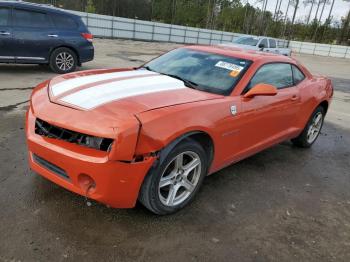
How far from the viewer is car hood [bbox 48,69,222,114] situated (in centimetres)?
285

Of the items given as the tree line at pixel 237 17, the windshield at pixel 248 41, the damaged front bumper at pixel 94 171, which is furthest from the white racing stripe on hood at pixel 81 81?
the tree line at pixel 237 17

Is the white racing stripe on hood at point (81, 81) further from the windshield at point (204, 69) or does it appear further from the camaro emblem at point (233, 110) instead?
the camaro emblem at point (233, 110)

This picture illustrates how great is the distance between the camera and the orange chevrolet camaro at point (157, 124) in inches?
103

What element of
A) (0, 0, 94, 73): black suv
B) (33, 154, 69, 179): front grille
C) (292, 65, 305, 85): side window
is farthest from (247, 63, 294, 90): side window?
(0, 0, 94, 73): black suv

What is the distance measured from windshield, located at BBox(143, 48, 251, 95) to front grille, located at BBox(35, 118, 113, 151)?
1.42 metres

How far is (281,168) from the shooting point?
180 inches

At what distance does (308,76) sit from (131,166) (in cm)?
370

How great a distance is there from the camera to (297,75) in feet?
16.3

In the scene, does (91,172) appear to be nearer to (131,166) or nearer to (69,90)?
(131,166)

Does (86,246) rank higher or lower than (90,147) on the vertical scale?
lower

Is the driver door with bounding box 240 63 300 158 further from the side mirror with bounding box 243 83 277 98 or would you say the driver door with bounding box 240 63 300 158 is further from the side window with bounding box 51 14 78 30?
the side window with bounding box 51 14 78 30

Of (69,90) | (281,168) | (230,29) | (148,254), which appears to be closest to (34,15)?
(69,90)

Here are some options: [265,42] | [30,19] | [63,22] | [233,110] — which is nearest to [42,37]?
[30,19]

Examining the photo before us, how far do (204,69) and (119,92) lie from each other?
1.28 m
